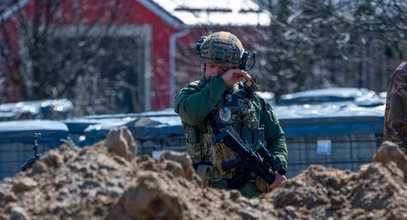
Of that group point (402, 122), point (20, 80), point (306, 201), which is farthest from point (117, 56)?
point (306, 201)

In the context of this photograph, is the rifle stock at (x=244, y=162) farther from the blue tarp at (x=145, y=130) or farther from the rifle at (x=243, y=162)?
the blue tarp at (x=145, y=130)

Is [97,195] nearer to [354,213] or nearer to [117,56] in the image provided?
[354,213]

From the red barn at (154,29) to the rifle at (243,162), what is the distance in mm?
9249

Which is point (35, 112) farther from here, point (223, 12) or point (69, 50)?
point (69, 50)

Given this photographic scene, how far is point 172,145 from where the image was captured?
964 cm

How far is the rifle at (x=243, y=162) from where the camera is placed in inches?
241

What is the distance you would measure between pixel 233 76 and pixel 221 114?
24 centimetres

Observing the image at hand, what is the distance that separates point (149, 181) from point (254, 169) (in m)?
2.21

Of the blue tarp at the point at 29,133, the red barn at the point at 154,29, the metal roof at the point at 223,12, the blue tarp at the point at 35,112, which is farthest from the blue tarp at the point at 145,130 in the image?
the metal roof at the point at 223,12

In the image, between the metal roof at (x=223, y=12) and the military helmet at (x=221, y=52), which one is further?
the metal roof at (x=223, y=12)

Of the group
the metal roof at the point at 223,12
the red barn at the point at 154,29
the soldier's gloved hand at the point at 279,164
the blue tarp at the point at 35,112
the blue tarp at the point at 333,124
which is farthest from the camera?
the red barn at the point at 154,29

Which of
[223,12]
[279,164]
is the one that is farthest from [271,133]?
[223,12]

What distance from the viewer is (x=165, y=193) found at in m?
4.00

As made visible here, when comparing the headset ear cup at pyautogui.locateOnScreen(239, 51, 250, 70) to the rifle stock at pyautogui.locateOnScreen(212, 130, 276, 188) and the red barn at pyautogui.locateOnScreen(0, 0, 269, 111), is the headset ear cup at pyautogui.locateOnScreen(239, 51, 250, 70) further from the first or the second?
the red barn at pyautogui.locateOnScreen(0, 0, 269, 111)
